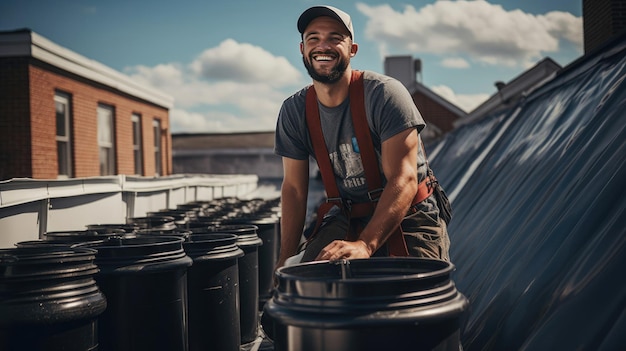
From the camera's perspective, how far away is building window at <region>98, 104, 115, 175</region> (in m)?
18.2

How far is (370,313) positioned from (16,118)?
43.5 ft

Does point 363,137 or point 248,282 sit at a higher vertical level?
point 363,137

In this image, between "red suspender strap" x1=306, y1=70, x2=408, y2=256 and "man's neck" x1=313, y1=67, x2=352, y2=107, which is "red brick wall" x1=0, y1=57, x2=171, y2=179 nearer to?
"red suspender strap" x1=306, y1=70, x2=408, y2=256

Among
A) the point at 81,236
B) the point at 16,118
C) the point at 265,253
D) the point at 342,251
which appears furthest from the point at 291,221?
the point at 16,118

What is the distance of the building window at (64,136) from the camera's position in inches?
618

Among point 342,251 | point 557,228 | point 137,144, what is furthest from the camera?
point 137,144

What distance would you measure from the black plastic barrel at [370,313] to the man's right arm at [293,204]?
1.77m

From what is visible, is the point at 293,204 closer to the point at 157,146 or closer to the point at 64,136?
the point at 64,136

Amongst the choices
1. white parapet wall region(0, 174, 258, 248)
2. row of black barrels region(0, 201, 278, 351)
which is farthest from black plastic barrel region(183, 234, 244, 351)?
white parapet wall region(0, 174, 258, 248)

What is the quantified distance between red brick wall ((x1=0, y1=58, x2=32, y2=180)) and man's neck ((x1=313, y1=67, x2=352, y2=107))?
11524 mm

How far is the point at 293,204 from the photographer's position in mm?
4379

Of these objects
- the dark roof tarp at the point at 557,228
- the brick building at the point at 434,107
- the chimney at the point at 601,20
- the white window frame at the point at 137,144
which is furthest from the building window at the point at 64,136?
the brick building at the point at 434,107

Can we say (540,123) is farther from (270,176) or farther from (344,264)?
(270,176)

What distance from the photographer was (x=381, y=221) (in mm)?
3449
